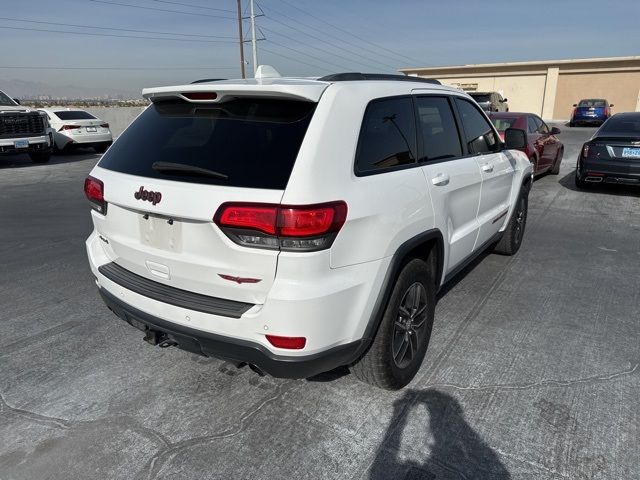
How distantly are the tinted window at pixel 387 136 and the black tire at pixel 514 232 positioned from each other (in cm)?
256

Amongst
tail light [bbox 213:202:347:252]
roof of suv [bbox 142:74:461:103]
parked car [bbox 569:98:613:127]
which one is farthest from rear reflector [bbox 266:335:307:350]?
parked car [bbox 569:98:613:127]

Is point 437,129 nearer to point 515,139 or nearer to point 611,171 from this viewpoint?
point 515,139

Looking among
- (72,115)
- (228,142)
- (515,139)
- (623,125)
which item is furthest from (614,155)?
(72,115)

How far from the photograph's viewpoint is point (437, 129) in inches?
130

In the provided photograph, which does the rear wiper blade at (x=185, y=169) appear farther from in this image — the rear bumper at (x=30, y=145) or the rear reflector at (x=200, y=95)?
the rear bumper at (x=30, y=145)

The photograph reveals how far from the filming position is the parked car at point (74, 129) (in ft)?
48.9

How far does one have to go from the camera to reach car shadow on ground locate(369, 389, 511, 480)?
229 centimetres

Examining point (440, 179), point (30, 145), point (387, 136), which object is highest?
point (387, 136)

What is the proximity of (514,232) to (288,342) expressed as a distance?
3885 mm

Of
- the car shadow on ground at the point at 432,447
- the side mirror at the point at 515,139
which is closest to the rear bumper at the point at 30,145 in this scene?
the side mirror at the point at 515,139

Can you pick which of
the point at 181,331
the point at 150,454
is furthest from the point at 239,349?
the point at 150,454

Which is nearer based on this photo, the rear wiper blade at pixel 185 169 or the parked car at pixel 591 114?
the rear wiper blade at pixel 185 169

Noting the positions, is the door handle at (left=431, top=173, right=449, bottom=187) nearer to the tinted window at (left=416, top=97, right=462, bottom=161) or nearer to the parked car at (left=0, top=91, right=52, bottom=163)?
the tinted window at (left=416, top=97, right=462, bottom=161)

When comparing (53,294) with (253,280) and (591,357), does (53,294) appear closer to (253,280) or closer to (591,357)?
(253,280)
